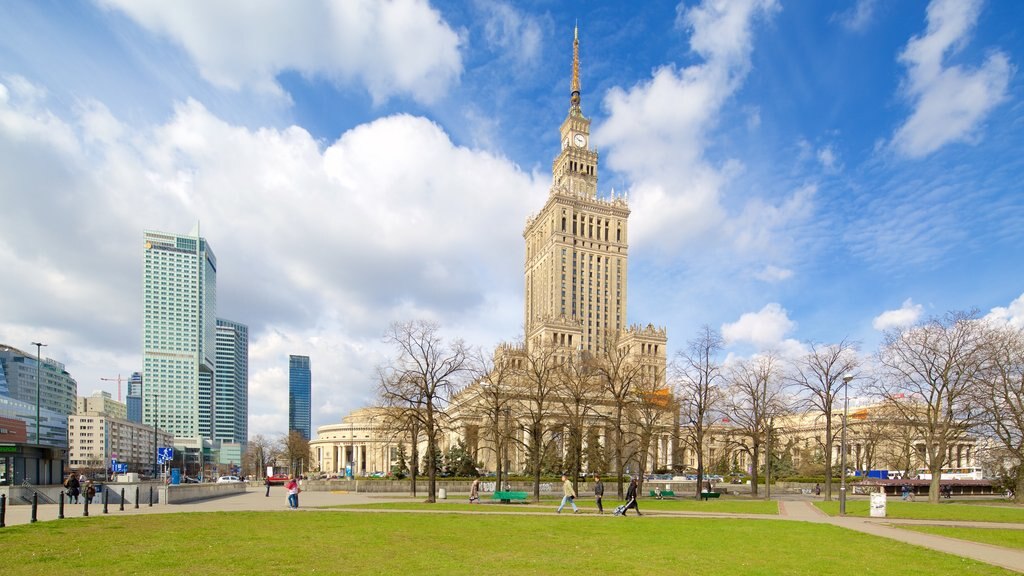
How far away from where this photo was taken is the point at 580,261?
151 meters

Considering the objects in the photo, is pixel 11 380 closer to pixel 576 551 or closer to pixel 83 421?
pixel 83 421

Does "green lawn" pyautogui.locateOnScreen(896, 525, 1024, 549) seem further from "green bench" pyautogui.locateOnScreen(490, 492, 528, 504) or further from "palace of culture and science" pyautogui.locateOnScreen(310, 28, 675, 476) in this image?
"palace of culture and science" pyautogui.locateOnScreen(310, 28, 675, 476)

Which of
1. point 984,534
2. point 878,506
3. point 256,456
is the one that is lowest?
point 256,456

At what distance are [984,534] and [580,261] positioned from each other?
424ft

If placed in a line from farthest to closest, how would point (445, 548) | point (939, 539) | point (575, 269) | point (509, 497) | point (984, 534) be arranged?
point (575, 269)
point (509, 497)
point (984, 534)
point (939, 539)
point (445, 548)

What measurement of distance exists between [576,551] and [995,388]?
138 ft

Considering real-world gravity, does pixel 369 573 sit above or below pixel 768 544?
above

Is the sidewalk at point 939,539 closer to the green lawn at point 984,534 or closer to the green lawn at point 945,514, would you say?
the green lawn at point 984,534

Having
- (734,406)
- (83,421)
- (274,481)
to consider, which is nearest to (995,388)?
(734,406)

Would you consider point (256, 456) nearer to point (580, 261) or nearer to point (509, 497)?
point (580, 261)

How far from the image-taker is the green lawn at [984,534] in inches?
821

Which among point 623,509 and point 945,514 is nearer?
point 623,509

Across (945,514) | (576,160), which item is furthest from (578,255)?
(945,514)

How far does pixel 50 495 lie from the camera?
122 feet
